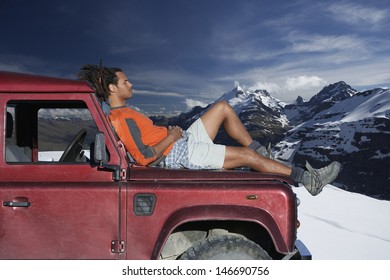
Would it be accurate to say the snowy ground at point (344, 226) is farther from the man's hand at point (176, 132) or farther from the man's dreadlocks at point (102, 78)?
the man's dreadlocks at point (102, 78)

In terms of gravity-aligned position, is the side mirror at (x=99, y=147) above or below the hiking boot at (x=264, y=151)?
below

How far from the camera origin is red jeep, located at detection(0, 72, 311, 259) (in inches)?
131

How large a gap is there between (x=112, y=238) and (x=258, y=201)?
4.50 ft

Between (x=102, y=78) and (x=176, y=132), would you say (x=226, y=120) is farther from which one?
(x=102, y=78)

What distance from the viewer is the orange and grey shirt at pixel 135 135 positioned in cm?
387

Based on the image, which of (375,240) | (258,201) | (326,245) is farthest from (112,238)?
(375,240)

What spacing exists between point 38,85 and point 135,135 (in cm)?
105

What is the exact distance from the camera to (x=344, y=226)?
29.4 ft

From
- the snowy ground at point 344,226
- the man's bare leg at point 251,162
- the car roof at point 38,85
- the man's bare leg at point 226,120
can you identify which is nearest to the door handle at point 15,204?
the car roof at point 38,85

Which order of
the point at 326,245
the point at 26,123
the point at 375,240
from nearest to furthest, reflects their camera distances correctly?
1. the point at 26,123
2. the point at 326,245
3. the point at 375,240

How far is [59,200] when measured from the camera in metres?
3.35

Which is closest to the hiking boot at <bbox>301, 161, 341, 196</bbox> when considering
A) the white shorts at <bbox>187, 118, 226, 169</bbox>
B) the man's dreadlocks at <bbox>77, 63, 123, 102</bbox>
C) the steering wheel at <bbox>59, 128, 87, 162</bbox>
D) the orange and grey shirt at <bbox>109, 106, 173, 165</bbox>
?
the white shorts at <bbox>187, 118, 226, 169</bbox>

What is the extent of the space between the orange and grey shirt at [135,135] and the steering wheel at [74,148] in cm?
48
